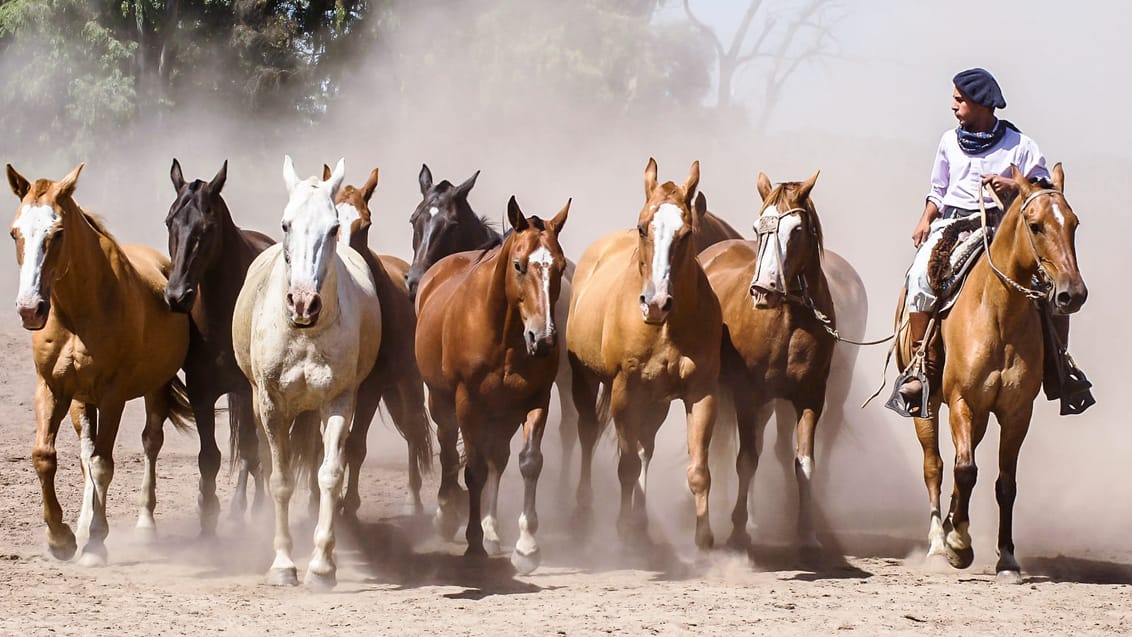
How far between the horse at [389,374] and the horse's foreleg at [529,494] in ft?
3.77

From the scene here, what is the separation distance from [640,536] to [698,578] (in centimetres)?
68

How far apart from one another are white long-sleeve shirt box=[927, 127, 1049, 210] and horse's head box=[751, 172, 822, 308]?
0.77 m

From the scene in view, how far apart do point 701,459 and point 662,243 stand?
1206 millimetres

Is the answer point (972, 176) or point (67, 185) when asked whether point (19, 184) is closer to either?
point (67, 185)

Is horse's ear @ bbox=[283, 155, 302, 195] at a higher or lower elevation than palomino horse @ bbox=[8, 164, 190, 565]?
higher

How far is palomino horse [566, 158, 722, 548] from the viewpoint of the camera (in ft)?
25.4

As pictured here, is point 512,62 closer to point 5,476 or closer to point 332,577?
point 5,476

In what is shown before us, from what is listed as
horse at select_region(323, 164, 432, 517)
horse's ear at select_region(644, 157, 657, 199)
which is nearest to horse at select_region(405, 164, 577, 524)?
horse at select_region(323, 164, 432, 517)

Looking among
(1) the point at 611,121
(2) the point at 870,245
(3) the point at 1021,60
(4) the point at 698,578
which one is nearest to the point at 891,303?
(2) the point at 870,245

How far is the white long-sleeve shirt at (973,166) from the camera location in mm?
7984

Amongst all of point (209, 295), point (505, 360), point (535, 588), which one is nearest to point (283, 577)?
point (535, 588)

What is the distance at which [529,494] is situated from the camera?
8047 mm

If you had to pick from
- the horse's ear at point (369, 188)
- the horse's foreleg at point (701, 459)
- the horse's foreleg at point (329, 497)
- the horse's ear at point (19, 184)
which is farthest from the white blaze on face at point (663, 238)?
the horse's ear at point (19, 184)

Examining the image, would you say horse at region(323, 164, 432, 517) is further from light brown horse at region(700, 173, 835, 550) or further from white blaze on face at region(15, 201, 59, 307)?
light brown horse at region(700, 173, 835, 550)
